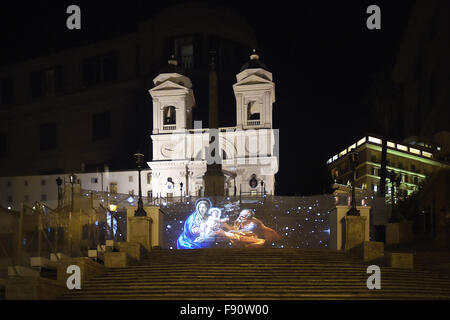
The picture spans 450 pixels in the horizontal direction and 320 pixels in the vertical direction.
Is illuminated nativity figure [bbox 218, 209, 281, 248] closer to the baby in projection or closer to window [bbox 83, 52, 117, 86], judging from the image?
the baby in projection

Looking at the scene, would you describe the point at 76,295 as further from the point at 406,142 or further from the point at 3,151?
the point at 406,142

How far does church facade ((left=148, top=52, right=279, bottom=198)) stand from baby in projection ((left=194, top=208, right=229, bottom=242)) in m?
22.9

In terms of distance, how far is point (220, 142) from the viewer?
65000mm

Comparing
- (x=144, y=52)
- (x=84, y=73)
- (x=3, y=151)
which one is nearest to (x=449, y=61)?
(x=144, y=52)

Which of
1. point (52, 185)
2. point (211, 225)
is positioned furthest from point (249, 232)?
point (52, 185)

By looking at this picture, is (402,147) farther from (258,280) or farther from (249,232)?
(258,280)

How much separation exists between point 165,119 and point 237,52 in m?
16.6

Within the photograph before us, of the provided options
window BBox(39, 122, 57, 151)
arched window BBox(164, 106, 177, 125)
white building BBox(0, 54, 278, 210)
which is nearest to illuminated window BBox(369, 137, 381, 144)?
white building BBox(0, 54, 278, 210)

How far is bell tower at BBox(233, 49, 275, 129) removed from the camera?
2557 inches

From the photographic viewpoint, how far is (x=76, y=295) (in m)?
19.6

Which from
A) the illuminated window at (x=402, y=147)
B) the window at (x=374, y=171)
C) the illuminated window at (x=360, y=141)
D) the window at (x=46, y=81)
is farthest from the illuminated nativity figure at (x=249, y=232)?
the illuminated window at (x=402, y=147)

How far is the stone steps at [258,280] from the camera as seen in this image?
63.1 ft

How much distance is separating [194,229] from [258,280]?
1720cm

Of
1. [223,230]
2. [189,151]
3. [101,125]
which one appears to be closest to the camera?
[223,230]
